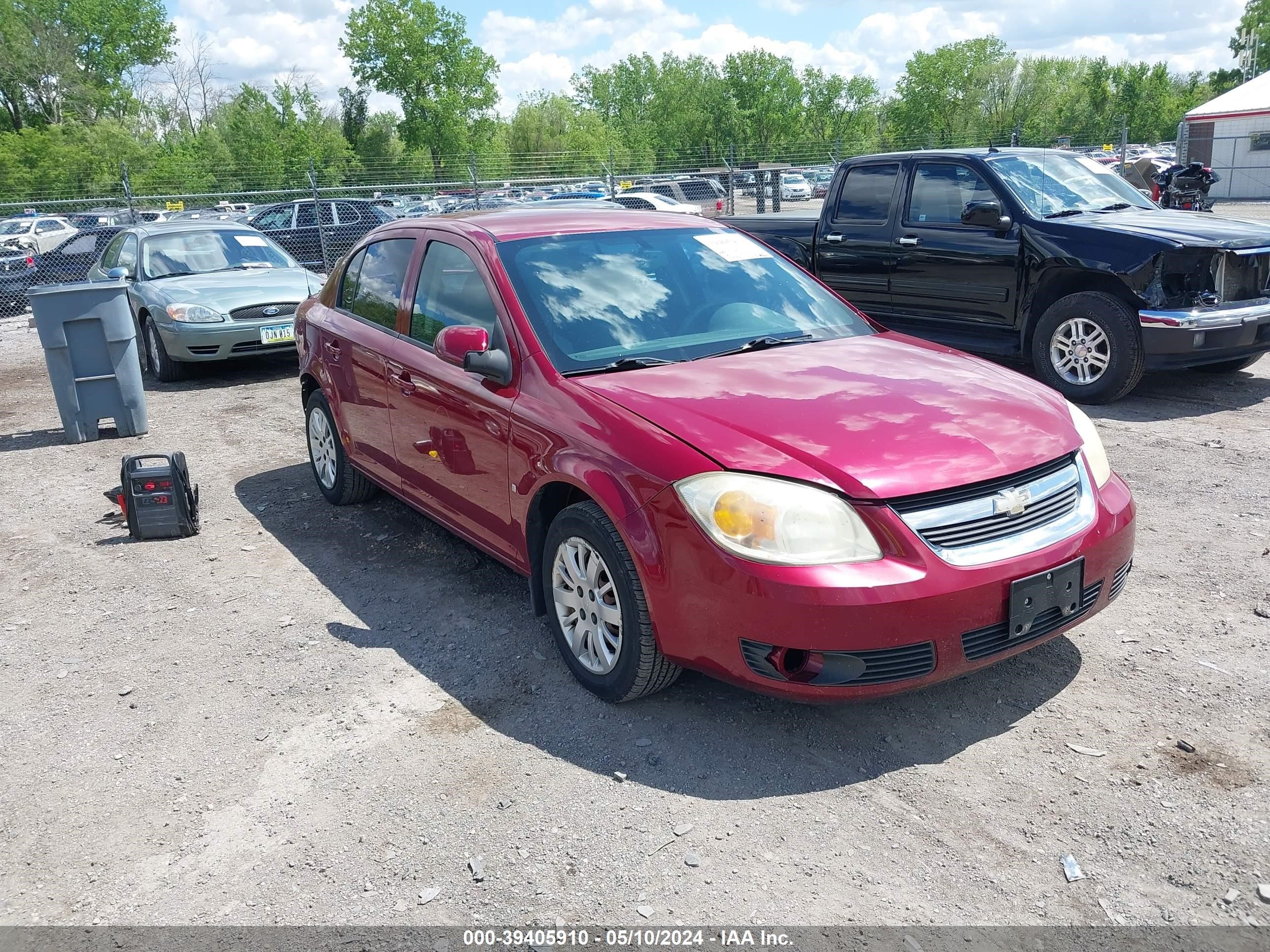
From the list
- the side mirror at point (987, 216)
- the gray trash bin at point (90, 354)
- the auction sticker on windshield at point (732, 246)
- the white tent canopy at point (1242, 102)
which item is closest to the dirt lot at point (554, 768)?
the auction sticker on windshield at point (732, 246)

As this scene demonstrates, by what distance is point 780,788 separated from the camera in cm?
313

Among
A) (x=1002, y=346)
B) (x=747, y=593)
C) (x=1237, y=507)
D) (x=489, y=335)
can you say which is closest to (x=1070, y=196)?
(x=1002, y=346)

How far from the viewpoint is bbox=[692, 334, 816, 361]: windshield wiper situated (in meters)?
4.07

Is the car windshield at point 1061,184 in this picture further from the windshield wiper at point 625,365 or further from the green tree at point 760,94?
the green tree at point 760,94

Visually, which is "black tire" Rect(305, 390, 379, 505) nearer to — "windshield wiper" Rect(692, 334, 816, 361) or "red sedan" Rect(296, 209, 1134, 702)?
"red sedan" Rect(296, 209, 1134, 702)

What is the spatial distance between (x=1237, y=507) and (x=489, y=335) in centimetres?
394

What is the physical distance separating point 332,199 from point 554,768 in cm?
2120

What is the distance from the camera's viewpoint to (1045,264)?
7.70 metres

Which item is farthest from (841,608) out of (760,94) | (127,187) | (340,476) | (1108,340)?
(760,94)

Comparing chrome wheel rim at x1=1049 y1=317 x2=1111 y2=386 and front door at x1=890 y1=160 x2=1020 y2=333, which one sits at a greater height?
front door at x1=890 y1=160 x2=1020 y2=333

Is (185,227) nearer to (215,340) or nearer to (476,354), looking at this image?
(215,340)

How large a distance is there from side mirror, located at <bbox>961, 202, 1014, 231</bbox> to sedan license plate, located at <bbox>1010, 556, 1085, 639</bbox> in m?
5.15

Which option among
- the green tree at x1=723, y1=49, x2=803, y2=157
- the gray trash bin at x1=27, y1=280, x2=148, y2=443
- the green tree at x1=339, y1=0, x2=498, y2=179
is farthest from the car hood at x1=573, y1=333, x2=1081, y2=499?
the green tree at x1=723, y1=49, x2=803, y2=157

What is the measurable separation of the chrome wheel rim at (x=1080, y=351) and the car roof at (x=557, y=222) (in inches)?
152
